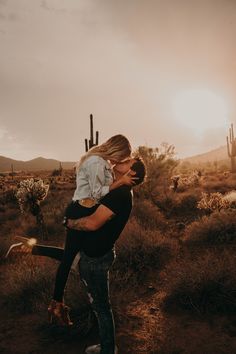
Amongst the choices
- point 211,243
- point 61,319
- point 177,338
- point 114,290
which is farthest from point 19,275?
point 211,243

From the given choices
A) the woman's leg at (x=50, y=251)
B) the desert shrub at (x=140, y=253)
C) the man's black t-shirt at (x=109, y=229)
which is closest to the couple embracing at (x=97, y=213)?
the man's black t-shirt at (x=109, y=229)

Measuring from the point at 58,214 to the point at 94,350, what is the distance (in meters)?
8.49

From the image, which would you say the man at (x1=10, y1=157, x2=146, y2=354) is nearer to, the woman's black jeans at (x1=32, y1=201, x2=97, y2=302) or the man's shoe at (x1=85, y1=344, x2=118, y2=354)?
the woman's black jeans at (x1=32, y1=201, x2=97, y2=302)

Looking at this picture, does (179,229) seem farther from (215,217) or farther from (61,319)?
(61,319)

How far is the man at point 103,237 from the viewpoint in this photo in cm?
279

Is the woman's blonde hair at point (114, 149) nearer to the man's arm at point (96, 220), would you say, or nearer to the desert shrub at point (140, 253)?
the man's arm at point (96, 220)

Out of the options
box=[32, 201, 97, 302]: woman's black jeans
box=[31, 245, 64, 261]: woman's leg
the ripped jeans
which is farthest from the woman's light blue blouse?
box=[31, 245, 64, 261]: woman's leg

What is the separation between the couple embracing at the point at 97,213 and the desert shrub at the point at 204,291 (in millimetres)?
2482

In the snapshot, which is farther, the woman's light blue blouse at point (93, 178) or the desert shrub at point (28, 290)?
the desert shrub at point (28, 290)

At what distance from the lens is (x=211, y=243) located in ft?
26.3

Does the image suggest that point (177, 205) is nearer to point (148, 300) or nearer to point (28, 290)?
point (148, 300)

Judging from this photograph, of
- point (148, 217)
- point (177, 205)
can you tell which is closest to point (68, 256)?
point (148, 217)

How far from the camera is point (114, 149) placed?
9.51 ft

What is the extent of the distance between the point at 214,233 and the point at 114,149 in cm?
589
